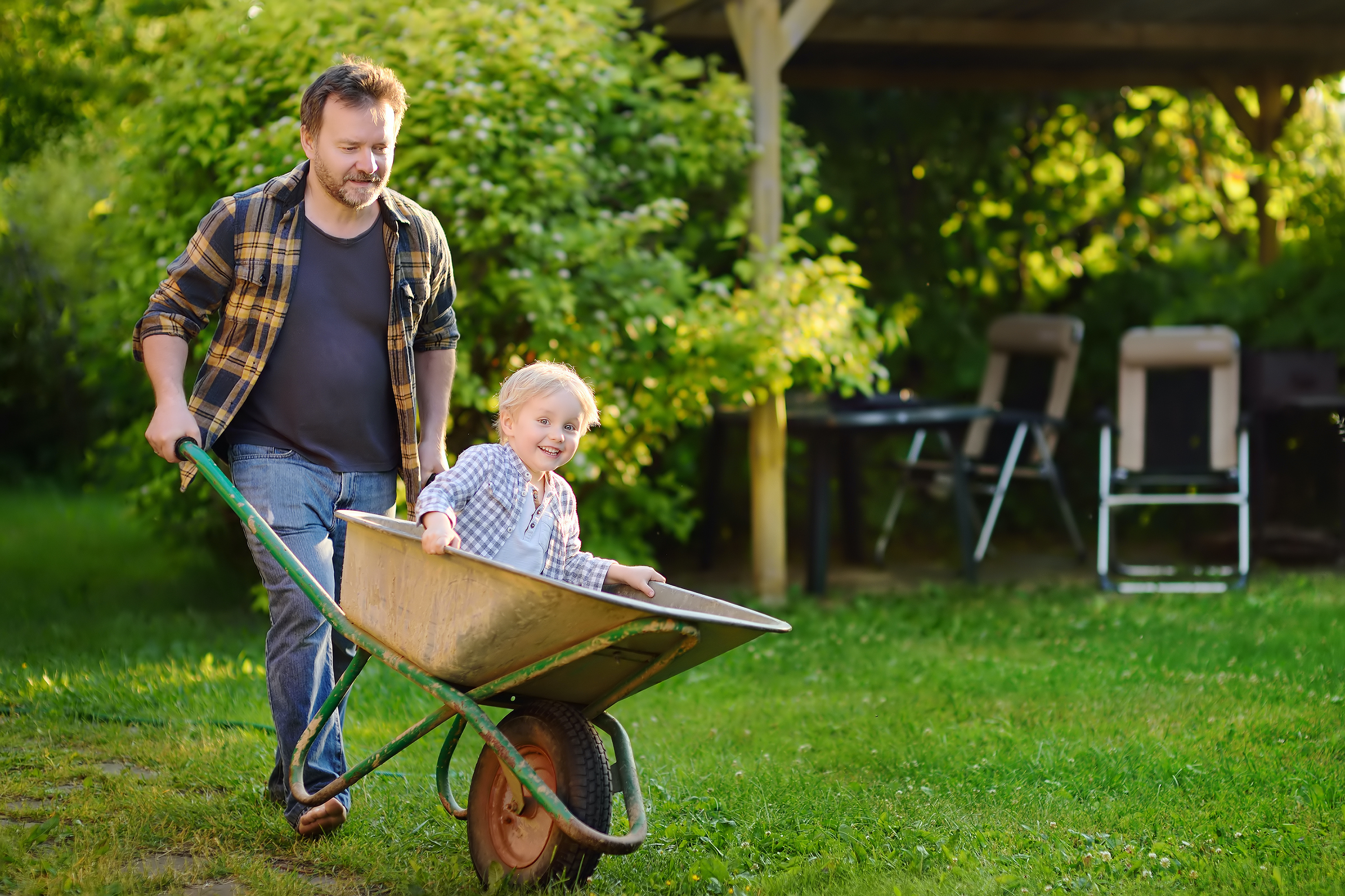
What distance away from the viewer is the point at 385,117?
8.91ft

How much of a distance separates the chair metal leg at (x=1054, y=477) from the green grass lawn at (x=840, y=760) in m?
1.10

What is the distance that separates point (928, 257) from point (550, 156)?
134 inches

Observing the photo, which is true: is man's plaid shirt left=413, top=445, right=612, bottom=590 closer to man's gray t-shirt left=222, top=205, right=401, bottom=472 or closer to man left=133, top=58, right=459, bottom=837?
man left=133, top=58, right=459, bottom=837

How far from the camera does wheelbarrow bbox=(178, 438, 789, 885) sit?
2303 millimetres

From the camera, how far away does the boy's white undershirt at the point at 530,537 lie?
8.70 ft

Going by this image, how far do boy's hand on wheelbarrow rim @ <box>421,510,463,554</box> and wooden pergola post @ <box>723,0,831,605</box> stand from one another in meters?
3.15

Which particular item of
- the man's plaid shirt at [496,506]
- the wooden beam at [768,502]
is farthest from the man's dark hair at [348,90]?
the wooden beam at [768,502]

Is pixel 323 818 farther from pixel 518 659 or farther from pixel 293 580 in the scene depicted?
pixel 518 659

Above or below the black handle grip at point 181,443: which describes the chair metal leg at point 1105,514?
below

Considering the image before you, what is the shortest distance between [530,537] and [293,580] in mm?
510

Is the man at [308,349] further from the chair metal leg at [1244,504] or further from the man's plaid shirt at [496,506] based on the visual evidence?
the chair metal leg at [1244,504]

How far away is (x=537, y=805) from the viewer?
8.45 feet

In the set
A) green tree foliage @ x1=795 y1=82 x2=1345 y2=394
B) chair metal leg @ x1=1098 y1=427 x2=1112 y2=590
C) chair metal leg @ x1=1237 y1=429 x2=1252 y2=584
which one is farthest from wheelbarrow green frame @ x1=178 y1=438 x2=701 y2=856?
green tree foliage @ x1=795 y1=82 x2=1345 y2=394

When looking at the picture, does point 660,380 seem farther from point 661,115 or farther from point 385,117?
point 385,117
